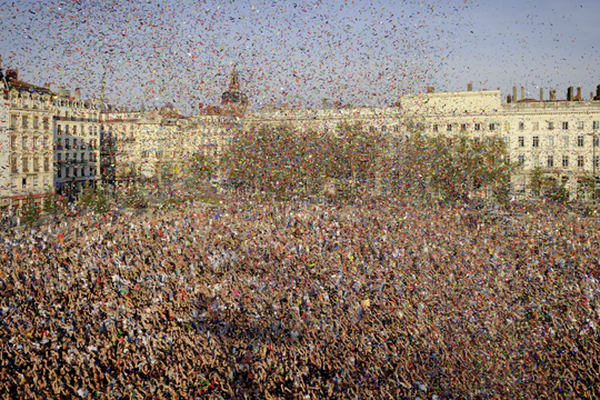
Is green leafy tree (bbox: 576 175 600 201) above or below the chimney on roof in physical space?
below

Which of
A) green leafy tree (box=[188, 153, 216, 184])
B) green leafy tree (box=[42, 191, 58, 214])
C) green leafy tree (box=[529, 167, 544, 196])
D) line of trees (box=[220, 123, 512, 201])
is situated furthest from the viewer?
green leafy tree (box=[42, 191, 58, 214])

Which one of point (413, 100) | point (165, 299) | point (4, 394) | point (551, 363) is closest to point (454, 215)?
point (551, 363)

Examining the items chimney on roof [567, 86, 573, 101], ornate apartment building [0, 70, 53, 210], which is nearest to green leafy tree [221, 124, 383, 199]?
ornate apartment building [0, 70, 53, 210]

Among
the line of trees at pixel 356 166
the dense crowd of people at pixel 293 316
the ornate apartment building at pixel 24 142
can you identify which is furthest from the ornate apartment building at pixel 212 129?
the dense crowd of people at pixel 293 316

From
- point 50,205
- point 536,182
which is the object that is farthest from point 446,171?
point 50,205

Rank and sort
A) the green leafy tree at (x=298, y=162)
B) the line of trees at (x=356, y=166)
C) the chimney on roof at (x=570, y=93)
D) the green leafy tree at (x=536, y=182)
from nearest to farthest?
the line of trees at (x=356, y=166) < the green leafy tree at (x=298, y=162) < the green leafy tree at (x=536, y=182) < the chimney on roof at (x=570, y=93)

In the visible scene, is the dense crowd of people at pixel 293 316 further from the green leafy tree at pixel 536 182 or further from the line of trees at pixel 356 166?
the green leafy tree at pixel 536 182

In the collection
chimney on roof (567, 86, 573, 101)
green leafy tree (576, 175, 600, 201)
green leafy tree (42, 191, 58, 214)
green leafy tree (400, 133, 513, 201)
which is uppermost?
chimney on roof (567, 86, 573, 101)

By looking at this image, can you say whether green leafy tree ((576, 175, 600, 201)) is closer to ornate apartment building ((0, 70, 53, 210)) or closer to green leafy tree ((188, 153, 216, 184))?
green leafy tree ((188, 153, 216, 184))

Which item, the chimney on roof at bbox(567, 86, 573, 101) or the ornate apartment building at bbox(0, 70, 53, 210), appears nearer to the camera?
the ornate apartment building at bbox(0, 70, 53, 210)
